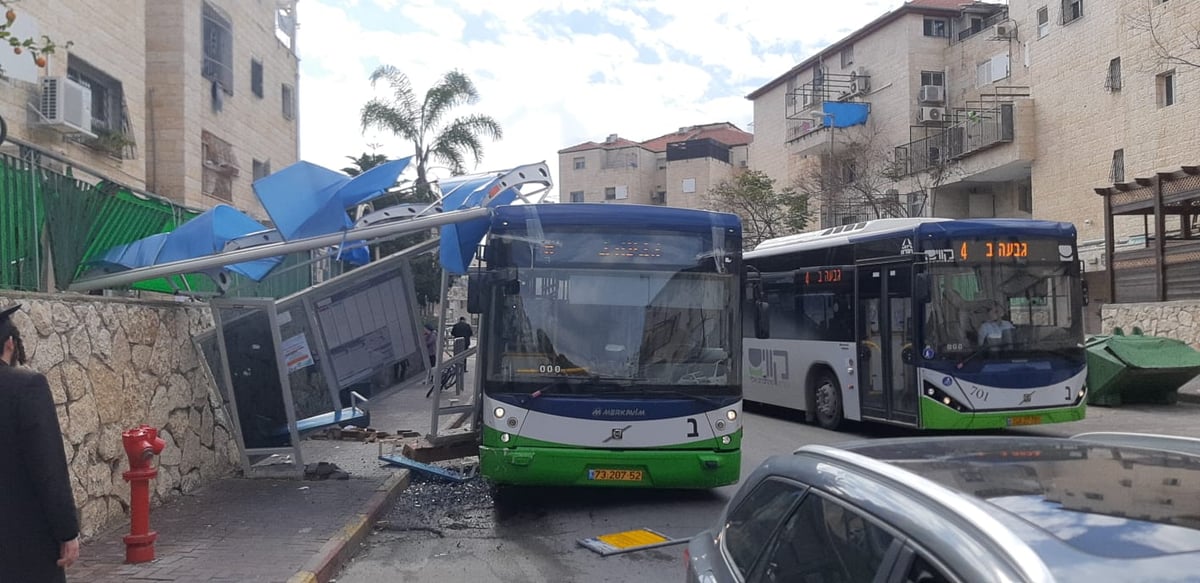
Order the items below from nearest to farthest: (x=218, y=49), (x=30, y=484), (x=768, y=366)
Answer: (x=30, y=484) < (x=768, y=366) < (x=218, y=49)

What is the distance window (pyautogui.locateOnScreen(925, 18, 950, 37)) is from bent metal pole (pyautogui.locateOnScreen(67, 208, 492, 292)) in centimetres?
3544

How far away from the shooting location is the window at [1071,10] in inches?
1250

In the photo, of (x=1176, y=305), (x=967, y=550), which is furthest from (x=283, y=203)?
(x=1176, y=305)

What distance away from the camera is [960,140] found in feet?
121

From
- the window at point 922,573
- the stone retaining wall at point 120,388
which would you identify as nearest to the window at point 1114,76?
the stone retaining wall at point 120,388

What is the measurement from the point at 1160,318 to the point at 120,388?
72.0 ft

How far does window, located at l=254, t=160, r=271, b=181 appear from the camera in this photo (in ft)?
80.5

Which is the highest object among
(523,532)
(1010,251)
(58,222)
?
(58,222)

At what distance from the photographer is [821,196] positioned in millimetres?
41844

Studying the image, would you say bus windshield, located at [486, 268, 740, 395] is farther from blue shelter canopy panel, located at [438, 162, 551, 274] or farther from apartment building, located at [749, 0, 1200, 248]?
apartment building, located at [749, 0, 1200, 248]

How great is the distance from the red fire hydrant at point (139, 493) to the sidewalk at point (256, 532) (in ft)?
0.36

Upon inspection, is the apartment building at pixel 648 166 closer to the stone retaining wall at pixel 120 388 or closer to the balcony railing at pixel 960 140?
the balcony railing at pixel 960 140

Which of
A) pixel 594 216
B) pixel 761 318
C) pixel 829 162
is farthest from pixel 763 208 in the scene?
pixel 594 216

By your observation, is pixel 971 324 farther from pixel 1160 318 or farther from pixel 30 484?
pixel 1160 318
